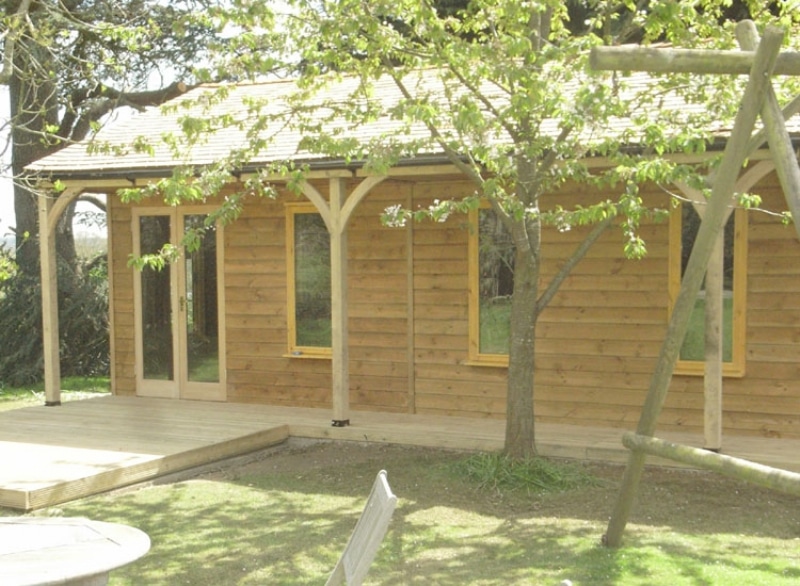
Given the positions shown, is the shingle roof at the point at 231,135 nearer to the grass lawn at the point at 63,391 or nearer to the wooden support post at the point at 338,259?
the wooden support post at the point at 338,259

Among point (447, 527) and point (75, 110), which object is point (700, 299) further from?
point (75, 110)

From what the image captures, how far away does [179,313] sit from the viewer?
470 inches

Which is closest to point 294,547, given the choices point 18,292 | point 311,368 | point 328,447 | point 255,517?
point 255,517

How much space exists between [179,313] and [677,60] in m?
8.44

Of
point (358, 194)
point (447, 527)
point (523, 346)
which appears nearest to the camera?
point (447, 527)

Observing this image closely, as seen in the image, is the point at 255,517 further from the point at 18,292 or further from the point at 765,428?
the point at 18,292

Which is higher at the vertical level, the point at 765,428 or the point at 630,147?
the point at 630,147

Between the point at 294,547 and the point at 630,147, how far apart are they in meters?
4.29

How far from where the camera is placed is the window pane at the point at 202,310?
1185 cm

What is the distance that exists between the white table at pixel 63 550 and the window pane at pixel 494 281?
6.74 metres

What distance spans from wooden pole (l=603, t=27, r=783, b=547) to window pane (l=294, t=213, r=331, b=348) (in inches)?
227

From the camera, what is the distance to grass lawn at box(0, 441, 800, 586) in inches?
234

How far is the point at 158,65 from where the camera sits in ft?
63.6

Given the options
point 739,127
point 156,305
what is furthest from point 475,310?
point 739,127
